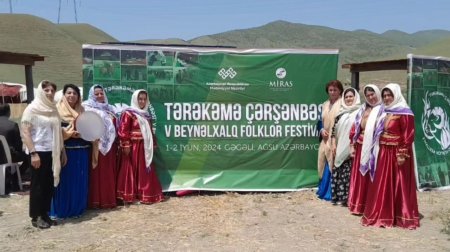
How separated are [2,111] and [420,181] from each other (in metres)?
6.30

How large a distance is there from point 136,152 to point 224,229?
1663mm

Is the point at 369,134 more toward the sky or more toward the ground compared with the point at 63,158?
more toward the sky

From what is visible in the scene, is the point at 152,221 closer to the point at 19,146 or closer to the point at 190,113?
the point at 190,113

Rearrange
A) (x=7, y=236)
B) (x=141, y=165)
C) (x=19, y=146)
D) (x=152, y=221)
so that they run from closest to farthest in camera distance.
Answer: (x=7, y=236), (x=152, y=221), (x=141, y=165), (x=19, y=146)

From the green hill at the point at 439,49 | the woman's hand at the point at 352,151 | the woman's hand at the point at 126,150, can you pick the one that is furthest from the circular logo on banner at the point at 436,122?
the green hill at the point at 439,49

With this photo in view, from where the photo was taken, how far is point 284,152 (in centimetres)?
690

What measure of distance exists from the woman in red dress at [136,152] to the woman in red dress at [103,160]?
158 mm

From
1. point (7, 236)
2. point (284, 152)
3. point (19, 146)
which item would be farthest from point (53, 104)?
point (284, 152)

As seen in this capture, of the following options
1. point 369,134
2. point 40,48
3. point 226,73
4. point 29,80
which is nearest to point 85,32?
point 40,48

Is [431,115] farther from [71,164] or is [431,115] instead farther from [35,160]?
[35,160]

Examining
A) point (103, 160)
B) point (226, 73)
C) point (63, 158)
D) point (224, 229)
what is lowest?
point (224, 229)

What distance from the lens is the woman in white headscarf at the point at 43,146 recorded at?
4930 mm

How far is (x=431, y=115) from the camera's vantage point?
7.27 meters

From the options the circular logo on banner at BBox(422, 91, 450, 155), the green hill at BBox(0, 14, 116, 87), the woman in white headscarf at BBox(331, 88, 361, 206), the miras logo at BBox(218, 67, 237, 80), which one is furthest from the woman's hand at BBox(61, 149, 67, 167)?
the green hill at BBox(0, 14, 116, 87)
